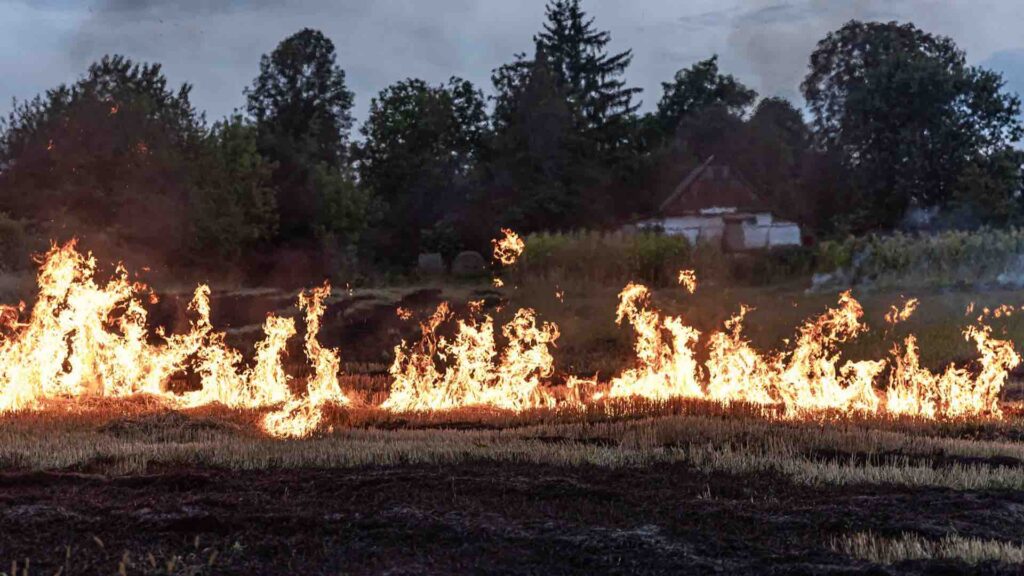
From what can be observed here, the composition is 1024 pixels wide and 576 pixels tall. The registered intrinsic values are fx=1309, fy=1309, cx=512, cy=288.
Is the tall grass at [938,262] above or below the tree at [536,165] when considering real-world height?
below

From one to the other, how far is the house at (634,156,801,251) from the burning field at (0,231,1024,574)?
31.5 metres

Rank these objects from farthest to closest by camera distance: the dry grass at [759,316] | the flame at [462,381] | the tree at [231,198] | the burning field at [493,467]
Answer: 1. the tree at [231,198]
2. the dry grass at [759,316]
3. the flame at [462,381]
4. the burning field at [493,467]

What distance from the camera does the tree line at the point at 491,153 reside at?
124 ft

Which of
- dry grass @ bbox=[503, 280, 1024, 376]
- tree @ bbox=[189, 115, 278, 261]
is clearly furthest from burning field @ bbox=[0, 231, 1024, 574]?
tree @ bbox=[189, 115, 278, 261]

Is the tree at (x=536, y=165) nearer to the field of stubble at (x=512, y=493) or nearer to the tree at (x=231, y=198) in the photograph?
the tree at (x=231, y=198)

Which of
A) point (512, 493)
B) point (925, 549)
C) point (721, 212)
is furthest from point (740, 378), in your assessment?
point (721, 212)

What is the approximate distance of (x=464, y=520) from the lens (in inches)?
326

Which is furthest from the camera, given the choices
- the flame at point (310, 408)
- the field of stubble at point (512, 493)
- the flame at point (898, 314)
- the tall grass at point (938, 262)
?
the tall grass at point (938, 262)

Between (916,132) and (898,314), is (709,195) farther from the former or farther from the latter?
(898,314)

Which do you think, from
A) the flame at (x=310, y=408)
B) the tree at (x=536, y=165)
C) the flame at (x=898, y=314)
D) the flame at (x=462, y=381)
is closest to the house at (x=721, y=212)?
the tree at (x=536, y=165)

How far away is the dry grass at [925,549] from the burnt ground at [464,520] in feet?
0.60

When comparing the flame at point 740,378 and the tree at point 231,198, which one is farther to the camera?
the tree at point 231,198

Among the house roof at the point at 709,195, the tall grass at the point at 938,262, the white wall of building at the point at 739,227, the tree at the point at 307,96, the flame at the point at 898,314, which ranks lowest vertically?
the flame at the point at 898,314

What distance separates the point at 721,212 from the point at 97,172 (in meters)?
26.3
